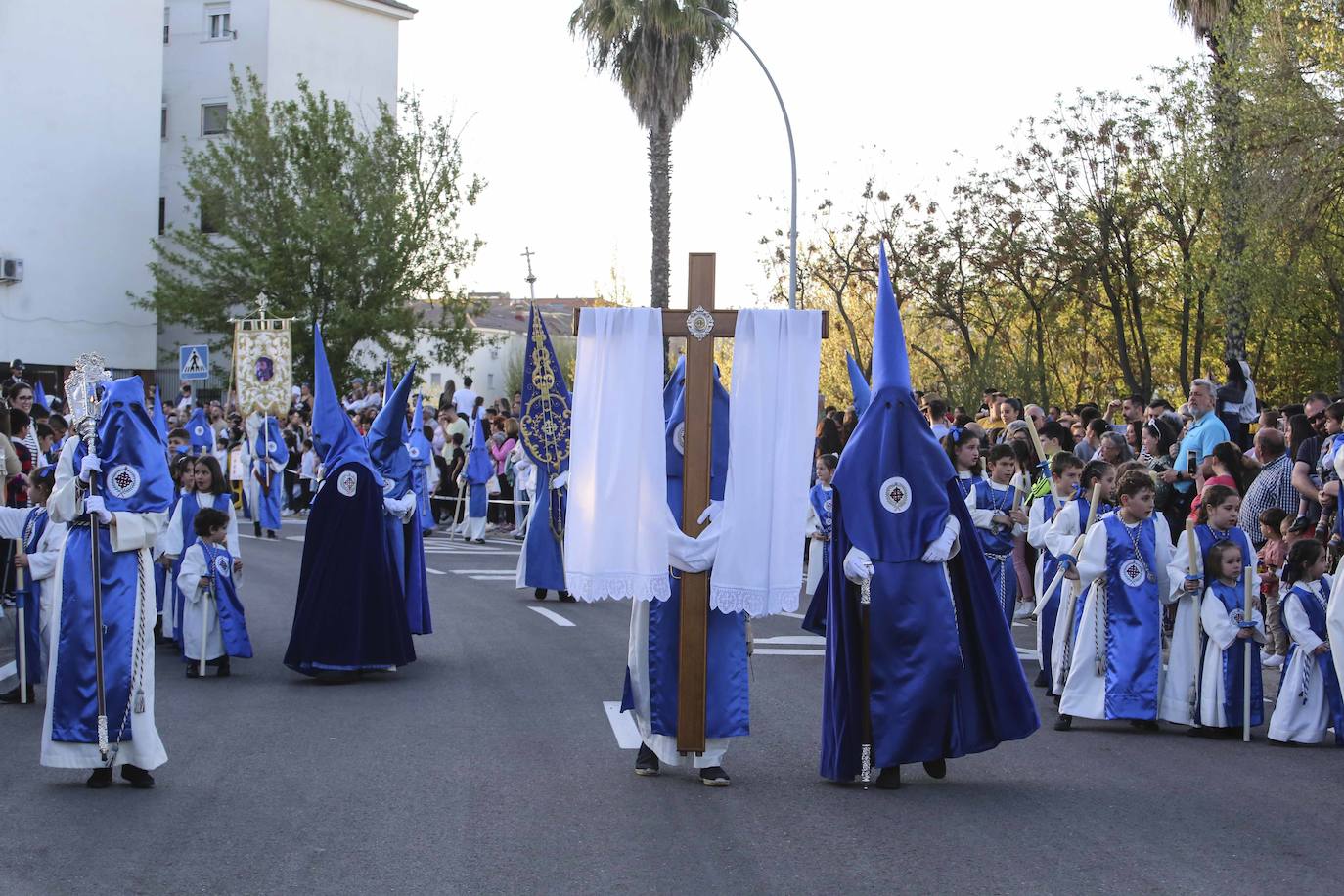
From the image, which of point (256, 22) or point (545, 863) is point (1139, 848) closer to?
point (545, 863)

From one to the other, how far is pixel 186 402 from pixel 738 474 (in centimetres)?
2532

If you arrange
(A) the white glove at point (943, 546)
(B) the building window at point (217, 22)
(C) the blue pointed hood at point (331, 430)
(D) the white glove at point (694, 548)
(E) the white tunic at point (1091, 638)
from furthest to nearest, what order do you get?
(B) the building window at point (217, 22), (C) the blue pointed hood at point (331, 430), (E) the white tunic at point (1091, 638), (D) the white glove at point (694, 548), (A) the white glove at point (943, 546)

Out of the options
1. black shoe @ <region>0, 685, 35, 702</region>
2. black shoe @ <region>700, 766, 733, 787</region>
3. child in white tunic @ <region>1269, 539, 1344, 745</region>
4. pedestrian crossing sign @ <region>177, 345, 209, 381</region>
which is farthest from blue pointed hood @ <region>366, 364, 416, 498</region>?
pedestrian crossing sign @ <region>177, 345, 209, 381</region>

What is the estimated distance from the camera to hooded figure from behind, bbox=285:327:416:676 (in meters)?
11.4

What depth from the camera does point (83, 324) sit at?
4619 centimetres

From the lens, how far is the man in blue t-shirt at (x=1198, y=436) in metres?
14.5

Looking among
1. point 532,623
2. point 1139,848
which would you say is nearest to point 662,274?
point 532,623

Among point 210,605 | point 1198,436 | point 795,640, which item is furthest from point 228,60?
point 210,605

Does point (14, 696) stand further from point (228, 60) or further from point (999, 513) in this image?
point (228, 60)

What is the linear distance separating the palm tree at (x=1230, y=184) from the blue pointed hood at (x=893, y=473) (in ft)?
49.1

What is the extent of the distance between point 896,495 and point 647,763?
72.8 inches

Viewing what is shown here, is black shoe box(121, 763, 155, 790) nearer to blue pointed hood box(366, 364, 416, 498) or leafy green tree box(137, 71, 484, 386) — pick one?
blue pointed hood box(366, 364, 416, 498)

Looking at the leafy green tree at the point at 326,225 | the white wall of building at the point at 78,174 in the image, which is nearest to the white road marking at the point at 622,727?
the leafy green tree at the point at 326,225

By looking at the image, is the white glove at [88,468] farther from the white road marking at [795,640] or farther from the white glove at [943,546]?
the white road marking at [795,640]
